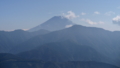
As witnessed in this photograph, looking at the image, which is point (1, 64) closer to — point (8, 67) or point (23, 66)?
point (8, 67)

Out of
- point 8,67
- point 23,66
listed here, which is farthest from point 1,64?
point 23,66
